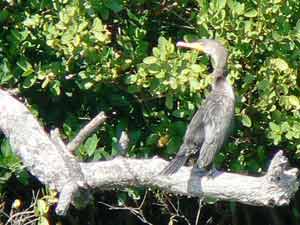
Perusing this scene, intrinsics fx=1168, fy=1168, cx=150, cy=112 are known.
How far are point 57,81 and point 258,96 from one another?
1.13 metres

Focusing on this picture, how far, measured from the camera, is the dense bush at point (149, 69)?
614cm

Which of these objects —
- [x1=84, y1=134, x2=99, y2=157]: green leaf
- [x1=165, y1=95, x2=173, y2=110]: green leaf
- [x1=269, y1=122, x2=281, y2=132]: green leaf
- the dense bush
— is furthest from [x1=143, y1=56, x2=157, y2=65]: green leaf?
[x1=269, y1=122, x2=281, y2=132]: green leaf

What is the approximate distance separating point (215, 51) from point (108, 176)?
99 cm

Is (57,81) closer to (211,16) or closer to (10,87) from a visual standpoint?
(10,87)

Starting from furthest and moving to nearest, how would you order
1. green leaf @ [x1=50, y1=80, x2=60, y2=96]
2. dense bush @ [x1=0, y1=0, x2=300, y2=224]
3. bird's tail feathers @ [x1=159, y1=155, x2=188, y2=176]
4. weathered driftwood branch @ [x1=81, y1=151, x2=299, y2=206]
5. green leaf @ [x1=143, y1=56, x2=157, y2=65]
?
green leaf @ [x1=50, y1=80, x2=60, y2=96], dense bush @ [x1=0, y1=0, x2=300, y2=224], green leaf @ [x1=143, y1=56, x2=157, y2=65], bird's tail feathers @ [x1=159, y1=155, x2=188, y2=176], weathered driftwood branch @ [x1=81, y1=151, x2=299, y2=206]

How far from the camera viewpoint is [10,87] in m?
6.52

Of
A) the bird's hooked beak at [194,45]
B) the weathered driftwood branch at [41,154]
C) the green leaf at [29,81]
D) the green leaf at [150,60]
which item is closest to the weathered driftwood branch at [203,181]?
the weathered driftwood branch at [41,154]

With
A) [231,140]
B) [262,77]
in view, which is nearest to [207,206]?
[231,140]

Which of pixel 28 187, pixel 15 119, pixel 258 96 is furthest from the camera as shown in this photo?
pixel 28 187

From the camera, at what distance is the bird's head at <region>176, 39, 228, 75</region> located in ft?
20.0

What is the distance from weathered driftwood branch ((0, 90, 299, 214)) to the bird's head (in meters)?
0.68

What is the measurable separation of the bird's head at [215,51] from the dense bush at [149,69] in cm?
9

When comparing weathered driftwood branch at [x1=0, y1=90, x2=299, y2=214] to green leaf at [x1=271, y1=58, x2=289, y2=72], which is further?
green leaf at [x1=271, y1=58, x2=289, y2=72]

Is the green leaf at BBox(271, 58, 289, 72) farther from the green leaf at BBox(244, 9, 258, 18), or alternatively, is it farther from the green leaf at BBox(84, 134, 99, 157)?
the green leaf at BBox(84, 134, 99, 157)
